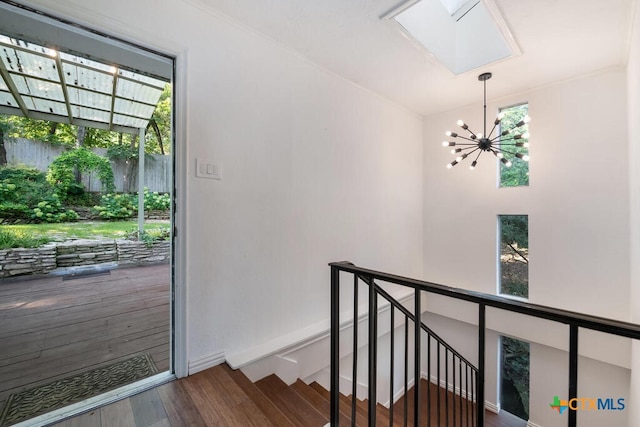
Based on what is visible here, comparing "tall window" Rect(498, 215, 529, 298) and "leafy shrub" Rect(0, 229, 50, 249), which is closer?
"leafy shrub" Rect(0, 229, 50, 249)

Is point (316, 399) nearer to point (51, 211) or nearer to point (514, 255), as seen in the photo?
point (514, 255)

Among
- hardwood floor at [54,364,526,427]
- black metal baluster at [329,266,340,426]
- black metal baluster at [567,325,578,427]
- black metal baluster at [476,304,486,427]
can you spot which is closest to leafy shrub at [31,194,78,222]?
hardwood floor at [54,364,526,427]

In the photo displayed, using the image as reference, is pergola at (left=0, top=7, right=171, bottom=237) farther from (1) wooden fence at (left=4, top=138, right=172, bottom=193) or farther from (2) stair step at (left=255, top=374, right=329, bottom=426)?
(2) stair step at (left=255, top=374, right=329, bottom=426)

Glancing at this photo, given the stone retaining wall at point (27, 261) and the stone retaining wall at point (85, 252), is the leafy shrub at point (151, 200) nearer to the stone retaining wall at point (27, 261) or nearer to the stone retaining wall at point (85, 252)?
the stone retaining wall at point (85, 252)

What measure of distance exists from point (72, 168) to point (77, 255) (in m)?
1.51

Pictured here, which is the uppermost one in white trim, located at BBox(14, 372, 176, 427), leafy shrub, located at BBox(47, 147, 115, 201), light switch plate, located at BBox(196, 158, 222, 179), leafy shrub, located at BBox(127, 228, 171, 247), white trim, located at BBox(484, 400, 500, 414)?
leafy shrub, located at BBox(47, 147, 115, 201)

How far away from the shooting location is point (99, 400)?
1519 millimetres

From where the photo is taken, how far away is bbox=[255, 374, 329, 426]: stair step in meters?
1.61

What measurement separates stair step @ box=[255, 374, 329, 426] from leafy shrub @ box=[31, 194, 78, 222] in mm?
3570

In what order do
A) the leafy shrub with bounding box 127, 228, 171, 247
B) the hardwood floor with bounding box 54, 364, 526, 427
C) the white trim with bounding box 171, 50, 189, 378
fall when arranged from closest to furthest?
the hardwood floor with bounding box 54, 364, 526, 427 → the white trim with bounding box 171, 50, 189, 378 → the leafy shrub with bounding box 127, 228, 171, 247

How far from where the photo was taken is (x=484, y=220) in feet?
12.3

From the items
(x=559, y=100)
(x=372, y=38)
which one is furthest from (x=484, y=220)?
(x=372, y=38)

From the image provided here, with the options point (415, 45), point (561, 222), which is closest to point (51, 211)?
point (415, 45)

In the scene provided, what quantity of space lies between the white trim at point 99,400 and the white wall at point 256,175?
8.8 inches
